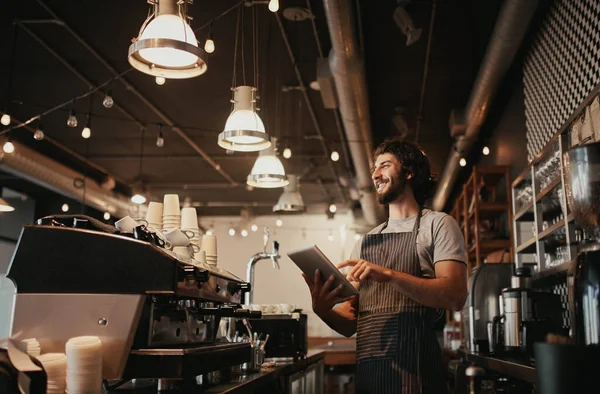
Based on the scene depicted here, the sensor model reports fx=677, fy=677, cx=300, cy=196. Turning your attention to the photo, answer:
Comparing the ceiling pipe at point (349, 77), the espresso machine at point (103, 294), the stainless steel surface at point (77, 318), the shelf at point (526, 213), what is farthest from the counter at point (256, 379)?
the shelf at point (526, 213)

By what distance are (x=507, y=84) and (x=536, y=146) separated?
173cm

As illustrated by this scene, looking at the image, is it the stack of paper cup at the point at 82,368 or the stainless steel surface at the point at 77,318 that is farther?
the stainless steel surface at the point at 77,318

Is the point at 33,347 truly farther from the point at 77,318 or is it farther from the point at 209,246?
the point at 209,246

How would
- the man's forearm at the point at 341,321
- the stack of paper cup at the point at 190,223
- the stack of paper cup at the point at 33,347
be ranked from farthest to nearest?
the stack of paper cup at the point at 190,223 → the man's forearm at the point at 341,321 → the stack of paper cup at the point at 33,347

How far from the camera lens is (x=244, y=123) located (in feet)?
12.7

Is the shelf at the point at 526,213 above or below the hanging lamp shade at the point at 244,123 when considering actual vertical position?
below

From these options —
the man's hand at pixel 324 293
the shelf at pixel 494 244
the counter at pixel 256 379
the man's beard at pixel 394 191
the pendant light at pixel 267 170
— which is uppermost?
the pendant light at pixel 267 170

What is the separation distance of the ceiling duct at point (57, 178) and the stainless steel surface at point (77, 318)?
6414 mm

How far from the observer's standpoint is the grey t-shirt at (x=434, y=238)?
2.36 m

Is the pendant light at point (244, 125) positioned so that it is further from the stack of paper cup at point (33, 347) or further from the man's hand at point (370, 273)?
the stack of paper cup at point (33, 347)

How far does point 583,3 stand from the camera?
4070mm

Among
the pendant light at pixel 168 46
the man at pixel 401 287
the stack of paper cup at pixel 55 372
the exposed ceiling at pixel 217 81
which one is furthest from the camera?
the exposed ceiling at pixel 217 81

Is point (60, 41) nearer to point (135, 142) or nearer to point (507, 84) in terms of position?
point (135, 142)

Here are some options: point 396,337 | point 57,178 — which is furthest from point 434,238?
point 57,178
